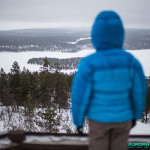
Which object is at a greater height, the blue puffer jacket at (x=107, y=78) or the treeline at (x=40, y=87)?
the blue puffer jacket at (x=107, y=78)

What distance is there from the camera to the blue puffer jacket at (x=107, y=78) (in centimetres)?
169

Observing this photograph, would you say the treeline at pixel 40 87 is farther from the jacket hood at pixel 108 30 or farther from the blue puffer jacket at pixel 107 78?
the jacket hood at pixel 108 30

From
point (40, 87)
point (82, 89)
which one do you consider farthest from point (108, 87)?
point (40, 87)

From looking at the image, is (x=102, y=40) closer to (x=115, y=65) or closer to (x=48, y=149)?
(x=115, y=65)

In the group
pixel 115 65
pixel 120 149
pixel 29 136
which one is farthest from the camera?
pixel 29 136

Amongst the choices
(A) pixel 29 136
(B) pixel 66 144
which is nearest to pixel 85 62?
(B) pixel 66 144

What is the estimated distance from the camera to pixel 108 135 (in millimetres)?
1817

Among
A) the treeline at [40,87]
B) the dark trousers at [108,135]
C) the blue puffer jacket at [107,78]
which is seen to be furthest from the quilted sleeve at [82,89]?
the treeline at [40,87]

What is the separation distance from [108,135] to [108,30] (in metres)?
1.04

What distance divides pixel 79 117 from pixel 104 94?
0.37m

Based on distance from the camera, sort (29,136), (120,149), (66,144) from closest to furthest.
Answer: (120,149), (66,144), (29,136)

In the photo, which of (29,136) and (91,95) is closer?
(91,95)

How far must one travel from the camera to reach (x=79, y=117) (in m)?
1.85

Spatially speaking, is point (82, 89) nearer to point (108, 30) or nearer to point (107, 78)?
point (107, 78)
